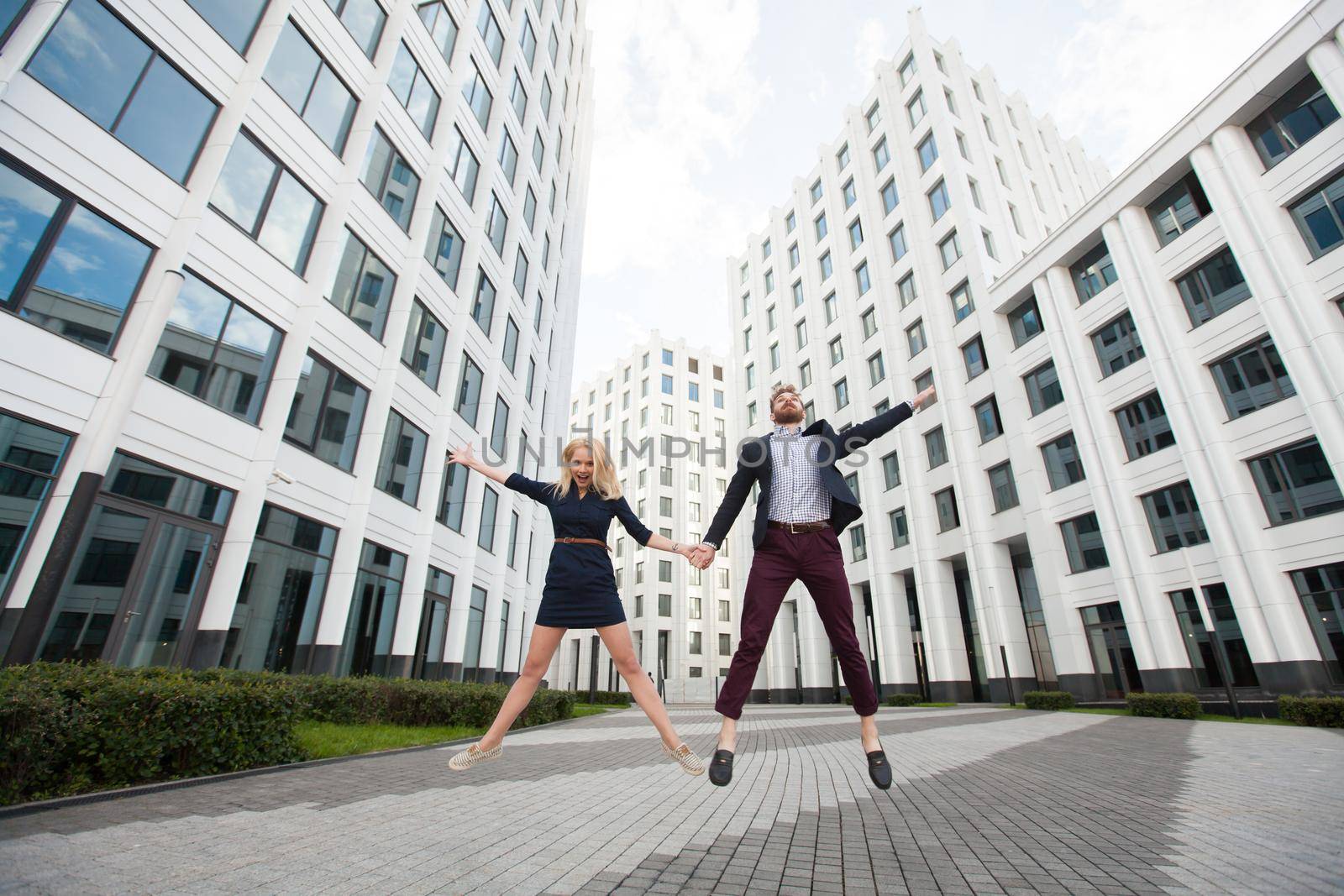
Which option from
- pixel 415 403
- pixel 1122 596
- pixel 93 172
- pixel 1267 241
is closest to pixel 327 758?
pixel 93 172

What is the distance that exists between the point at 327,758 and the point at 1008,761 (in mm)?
8167

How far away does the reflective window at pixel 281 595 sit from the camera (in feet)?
40.8

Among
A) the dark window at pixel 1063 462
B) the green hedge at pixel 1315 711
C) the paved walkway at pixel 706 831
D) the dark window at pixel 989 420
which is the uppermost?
the dark window at pixel 989 420

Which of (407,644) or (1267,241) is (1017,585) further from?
(407,644)

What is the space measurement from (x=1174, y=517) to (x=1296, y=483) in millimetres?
3602

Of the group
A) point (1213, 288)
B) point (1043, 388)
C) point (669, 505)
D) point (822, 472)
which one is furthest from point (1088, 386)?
point (669, 505)

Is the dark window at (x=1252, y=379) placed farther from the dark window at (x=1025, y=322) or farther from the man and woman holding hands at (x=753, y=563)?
the man and woman holding hands at (x=753, y=563)

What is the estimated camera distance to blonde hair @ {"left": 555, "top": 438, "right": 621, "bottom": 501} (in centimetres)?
487

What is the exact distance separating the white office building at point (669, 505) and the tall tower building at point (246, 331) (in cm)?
3175

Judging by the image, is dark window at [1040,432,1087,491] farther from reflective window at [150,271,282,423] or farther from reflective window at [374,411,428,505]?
reflective window at [150,271,282,423]

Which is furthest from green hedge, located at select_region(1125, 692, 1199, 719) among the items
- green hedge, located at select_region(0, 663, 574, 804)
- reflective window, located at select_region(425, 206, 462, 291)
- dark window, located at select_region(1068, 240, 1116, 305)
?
reflective window, located at select_region(425, 206, 462, 291)

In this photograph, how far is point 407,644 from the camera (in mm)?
17688

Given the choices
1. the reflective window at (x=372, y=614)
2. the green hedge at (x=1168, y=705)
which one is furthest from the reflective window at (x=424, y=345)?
the green hedge at (x=1168, y=705)

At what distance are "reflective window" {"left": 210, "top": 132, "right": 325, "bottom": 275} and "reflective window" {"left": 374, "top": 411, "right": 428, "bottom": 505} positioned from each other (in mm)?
4798
